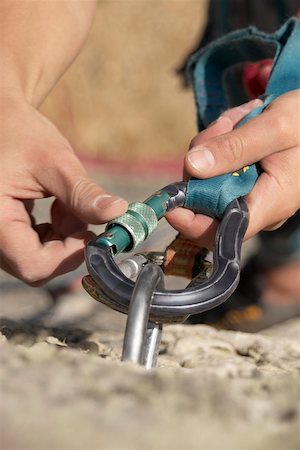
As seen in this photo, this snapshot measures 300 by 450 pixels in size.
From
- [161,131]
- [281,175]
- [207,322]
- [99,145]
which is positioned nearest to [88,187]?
[281,175]

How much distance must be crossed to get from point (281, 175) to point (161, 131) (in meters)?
2.43

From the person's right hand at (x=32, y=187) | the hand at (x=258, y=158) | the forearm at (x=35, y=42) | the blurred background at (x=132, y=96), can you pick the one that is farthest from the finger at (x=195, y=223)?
the blurred background at (x=132, y=96)

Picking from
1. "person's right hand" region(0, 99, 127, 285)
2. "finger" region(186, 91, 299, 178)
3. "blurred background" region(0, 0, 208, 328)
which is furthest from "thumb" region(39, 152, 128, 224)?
"blurred background" region(0, 0, 208, 328)

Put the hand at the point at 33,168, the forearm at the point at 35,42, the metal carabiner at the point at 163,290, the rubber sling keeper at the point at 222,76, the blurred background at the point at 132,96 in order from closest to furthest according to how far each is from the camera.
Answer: the metal carabiner at the point at 163,290, the rubber sling keeper at the point at 222,76, the hand at the point at 33,168, the forearm at the point at 35,42, the blurred background at the point at 132,96

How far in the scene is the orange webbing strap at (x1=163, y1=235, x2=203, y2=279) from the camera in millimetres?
816

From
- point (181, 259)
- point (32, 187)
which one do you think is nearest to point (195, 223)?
point (181, 259)

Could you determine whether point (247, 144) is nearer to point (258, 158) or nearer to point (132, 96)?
point (258, 158)

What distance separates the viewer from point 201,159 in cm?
82

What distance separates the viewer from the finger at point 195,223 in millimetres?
821

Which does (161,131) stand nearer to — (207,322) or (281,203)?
(207,322)

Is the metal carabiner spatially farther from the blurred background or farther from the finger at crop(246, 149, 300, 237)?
the blurred background

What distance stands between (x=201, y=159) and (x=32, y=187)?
288 mm

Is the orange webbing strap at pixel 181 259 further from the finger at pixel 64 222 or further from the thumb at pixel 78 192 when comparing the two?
the finger at pixel 64 222

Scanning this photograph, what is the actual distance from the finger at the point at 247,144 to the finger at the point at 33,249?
0.24 metres
